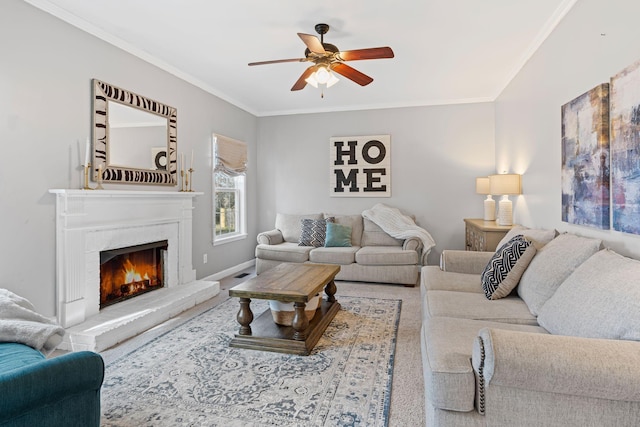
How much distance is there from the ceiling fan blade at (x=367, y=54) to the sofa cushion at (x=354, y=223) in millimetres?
2860

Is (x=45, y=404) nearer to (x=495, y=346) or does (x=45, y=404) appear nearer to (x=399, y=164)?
(x=495, y=346)

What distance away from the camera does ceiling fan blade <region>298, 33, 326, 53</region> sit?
254 centimetres

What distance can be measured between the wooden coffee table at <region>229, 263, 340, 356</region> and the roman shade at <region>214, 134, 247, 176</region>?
238 centimetres

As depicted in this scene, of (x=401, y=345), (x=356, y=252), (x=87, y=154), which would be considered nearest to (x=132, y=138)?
(x=87, y=154)

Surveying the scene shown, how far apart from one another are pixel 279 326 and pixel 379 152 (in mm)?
3504

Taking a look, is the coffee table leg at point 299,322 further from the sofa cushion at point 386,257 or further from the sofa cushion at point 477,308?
the sofa cushion at point 386,257

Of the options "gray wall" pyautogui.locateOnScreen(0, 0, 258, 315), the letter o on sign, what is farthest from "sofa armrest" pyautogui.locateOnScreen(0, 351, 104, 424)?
the letter o on sign

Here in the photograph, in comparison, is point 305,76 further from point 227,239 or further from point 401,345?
point 227,239

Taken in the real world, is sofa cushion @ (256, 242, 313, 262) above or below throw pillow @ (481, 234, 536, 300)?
below

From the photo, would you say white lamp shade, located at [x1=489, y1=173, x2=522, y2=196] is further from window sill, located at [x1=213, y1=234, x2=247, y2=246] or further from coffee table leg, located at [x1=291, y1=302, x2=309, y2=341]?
window sill, located at [x1=213, y1=234, x2=247, y2=246]

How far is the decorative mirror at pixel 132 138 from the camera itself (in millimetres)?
3090

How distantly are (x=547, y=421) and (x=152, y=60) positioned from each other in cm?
420

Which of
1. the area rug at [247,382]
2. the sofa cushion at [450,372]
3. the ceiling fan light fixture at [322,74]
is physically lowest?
the area rug at [247,382]

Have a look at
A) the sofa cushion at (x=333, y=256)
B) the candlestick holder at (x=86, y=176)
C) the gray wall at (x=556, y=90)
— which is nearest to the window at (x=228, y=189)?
the sofa cushion at (x=333, y=256)
